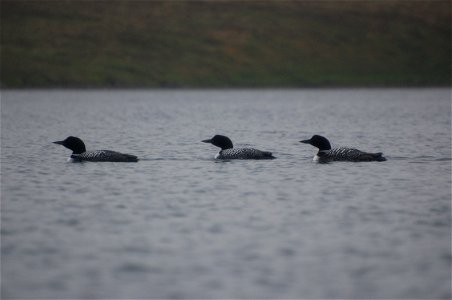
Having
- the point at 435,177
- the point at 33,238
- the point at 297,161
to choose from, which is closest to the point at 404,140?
the point at 297,161

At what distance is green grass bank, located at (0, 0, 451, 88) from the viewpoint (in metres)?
156

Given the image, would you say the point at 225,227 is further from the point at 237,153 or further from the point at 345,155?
the point at 237,153

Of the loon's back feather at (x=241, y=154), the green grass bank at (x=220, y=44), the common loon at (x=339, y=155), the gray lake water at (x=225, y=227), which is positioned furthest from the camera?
the green grass bank at (x=220, y=44)

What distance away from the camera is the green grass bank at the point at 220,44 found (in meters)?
156

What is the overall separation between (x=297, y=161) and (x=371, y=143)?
9.52 m

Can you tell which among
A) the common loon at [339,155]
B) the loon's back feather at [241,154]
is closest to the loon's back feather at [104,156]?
the loon's back feather at [241,154]

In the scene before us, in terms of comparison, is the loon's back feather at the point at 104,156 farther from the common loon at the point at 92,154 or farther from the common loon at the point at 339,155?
the common loon at the point at 339,155

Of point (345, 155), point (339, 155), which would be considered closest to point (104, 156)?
point (339, 155)

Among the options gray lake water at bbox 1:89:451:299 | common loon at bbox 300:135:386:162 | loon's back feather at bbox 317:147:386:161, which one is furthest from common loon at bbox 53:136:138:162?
loon's back feather at bbox 317:147:386:161

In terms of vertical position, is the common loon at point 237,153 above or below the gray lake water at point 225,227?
below

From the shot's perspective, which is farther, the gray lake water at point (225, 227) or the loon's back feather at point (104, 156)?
the loon's back feather at point (104, 156)

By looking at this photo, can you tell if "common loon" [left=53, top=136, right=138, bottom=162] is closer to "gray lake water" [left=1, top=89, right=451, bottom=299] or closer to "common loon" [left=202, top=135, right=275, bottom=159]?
"gray lake water" [left=1, top=89, right=451, bottom=299]

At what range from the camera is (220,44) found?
570 ft

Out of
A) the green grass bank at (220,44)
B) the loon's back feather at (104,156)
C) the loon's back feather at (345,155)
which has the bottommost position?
the green grass bank at (220,44)
